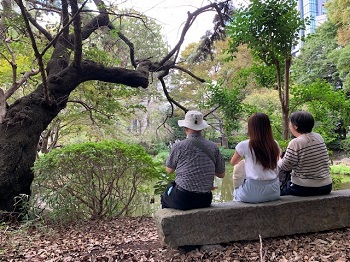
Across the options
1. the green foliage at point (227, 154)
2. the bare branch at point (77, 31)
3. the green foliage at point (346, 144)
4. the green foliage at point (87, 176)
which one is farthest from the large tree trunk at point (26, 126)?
the green foliage at point (346, 144)

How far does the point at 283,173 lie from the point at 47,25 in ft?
15.9

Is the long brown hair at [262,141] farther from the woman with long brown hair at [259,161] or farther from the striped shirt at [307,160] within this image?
the striped shirt at [307,160]

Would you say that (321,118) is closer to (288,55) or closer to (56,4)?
(288,55)

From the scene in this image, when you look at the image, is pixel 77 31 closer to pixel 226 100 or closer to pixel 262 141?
pixel 226 100

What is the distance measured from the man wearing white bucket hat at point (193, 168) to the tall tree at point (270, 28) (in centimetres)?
218

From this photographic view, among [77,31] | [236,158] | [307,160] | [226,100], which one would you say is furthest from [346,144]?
[77,31]

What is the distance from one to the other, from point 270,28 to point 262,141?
226cm

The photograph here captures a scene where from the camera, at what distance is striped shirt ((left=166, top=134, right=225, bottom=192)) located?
2488 mm

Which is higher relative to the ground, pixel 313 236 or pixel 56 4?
pixel 56 4

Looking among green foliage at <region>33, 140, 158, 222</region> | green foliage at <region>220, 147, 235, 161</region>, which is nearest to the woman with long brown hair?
green foliage at <region>33, 140, 158, 222</region>

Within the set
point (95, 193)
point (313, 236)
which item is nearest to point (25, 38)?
point (95, 193)

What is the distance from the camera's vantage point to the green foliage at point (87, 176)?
155 inches

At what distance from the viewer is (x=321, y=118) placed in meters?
5.06

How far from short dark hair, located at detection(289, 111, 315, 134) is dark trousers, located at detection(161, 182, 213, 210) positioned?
0.98m
